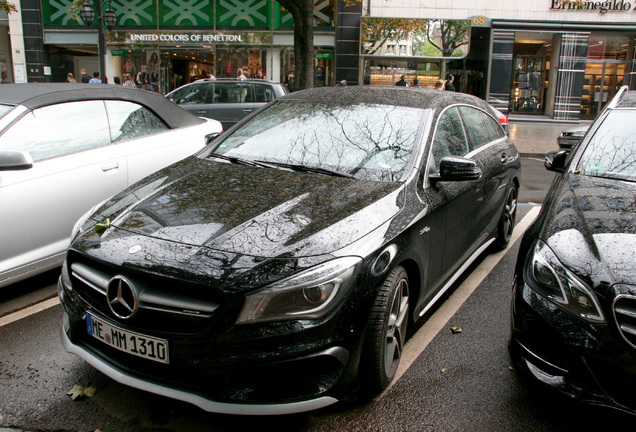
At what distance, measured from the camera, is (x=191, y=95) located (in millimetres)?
12742

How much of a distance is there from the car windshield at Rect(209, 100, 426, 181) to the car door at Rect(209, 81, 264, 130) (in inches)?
344

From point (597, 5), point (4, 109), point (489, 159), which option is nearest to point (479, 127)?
point (489, 159)

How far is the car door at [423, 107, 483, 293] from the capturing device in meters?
3.34

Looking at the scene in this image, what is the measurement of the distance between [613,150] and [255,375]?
2.85 m

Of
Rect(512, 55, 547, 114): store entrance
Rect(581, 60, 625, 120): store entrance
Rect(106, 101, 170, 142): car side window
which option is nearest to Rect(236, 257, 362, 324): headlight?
Rect(106, 101, 170, 142): car side window

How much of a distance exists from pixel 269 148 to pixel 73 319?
1.66 meters

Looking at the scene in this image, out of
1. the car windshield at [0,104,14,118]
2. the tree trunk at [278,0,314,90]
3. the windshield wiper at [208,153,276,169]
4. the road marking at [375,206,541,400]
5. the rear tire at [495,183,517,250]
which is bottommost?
the road marking at [375,206,541,400]

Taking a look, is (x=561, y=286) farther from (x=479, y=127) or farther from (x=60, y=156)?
(x=60, y=156)

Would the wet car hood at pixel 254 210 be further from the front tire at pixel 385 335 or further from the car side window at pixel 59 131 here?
the car side window at pixel 59 131

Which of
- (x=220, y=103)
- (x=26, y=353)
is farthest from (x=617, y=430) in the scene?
(x=220, y=103)

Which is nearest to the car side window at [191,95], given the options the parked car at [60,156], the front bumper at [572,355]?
the parked car at [60,156]

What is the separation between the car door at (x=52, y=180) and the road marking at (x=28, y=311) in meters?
0.26

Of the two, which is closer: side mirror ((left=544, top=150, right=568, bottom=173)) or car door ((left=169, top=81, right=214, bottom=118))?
side mirror ((left=544, top=150, right=568, bottom=173))

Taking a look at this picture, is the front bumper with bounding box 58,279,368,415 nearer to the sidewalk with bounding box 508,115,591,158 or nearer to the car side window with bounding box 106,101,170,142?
the car side window with bounding box 106,101,170,142
